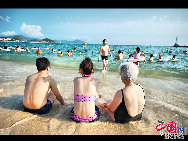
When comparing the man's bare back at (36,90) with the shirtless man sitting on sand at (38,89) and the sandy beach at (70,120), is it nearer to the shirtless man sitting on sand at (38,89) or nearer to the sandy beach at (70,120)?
the shirtless man sitting on sand at (38,89)

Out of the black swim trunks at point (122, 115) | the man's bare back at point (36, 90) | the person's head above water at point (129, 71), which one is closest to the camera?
the person's head above water at point (129, 71)

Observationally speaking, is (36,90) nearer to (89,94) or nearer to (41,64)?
(41,64)

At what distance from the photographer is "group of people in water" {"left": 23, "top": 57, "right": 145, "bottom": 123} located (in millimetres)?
2176

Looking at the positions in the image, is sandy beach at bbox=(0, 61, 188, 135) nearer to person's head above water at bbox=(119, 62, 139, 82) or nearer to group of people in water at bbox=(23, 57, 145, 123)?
group of people in water at bbox=(23, 57, 145, 123)

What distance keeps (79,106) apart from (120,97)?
2.48 ft

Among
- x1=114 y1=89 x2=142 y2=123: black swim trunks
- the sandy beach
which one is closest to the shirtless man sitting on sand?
the sandy beach

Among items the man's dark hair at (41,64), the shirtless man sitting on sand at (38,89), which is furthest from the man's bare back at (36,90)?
the man's dark hair at (41,64)

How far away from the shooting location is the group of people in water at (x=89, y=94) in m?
2.18

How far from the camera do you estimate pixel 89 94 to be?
7.22 ft

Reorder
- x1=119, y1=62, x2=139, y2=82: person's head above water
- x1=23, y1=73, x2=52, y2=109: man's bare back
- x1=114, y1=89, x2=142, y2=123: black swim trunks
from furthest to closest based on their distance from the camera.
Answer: x1=23, y1=73, x2=52, y2=109: man's bare back → x1=114, y1=89, x2=142, y2=123: black swim trunks → x1=119, y1=62, x2=139, y2=82: person's head above water

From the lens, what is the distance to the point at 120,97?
218 centimetres

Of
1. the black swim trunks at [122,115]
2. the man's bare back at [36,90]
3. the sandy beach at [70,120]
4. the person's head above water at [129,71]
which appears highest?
the person's head above water at [129,71]
